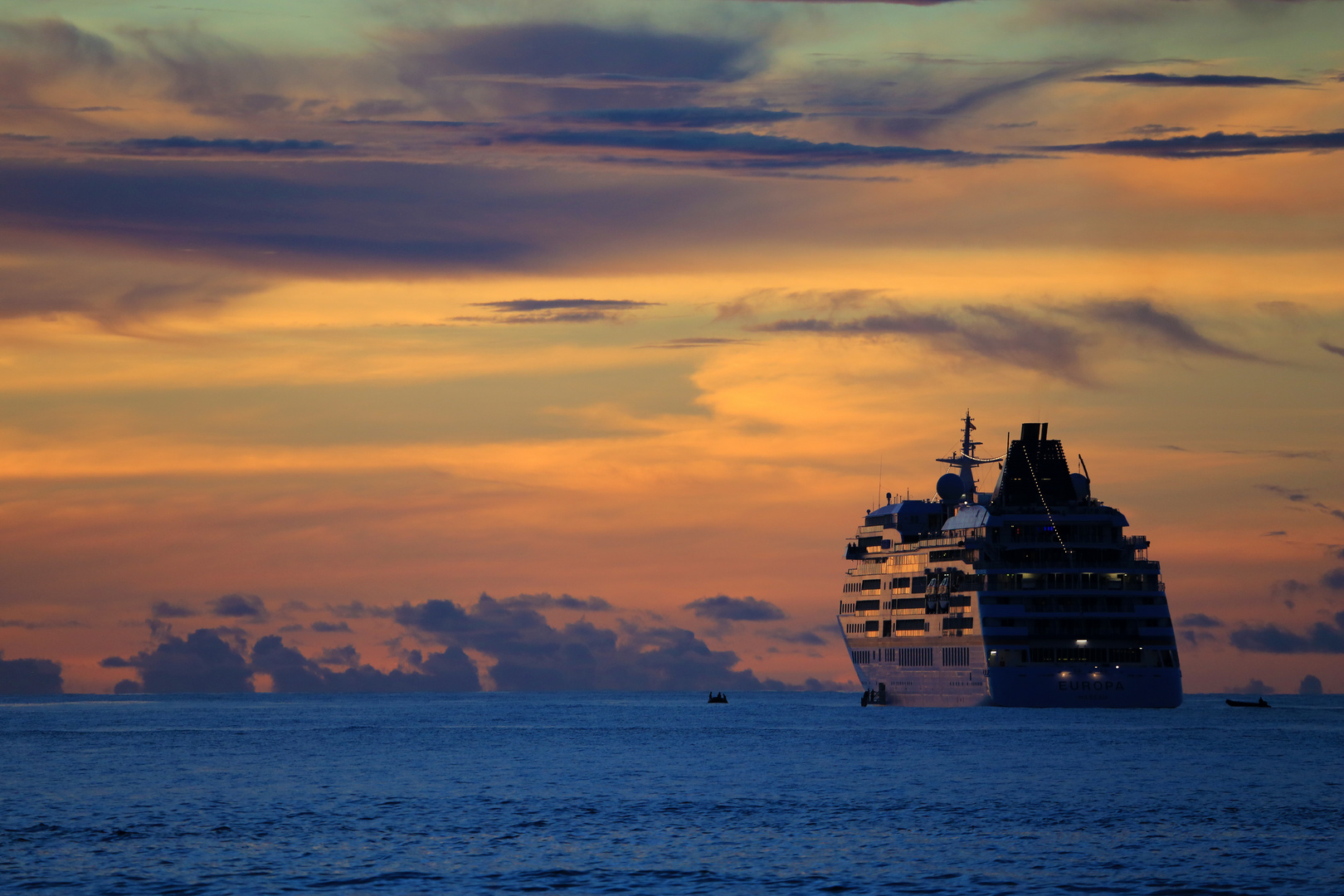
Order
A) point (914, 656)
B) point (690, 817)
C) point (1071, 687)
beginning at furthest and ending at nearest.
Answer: point (914, 656)
point (1071, 687)
point (690, 817)

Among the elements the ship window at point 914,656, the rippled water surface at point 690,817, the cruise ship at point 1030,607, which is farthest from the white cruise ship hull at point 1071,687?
the rippled water surface at point 690,817

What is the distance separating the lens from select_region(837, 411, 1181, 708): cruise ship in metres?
158

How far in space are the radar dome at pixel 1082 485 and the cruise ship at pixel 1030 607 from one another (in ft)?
0.42

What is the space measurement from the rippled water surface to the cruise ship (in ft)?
80.2

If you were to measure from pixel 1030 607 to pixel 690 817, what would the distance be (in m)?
94.5

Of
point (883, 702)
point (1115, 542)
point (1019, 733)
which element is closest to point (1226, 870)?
Result: point (1019, 733)

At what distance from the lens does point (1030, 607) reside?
162 m

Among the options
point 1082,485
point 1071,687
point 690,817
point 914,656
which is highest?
point 1082,485

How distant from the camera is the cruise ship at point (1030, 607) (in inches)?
6240

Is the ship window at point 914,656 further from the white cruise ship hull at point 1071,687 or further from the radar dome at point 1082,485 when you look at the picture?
the radar dome at point 1082,485

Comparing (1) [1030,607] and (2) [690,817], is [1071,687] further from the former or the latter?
(2) [690,817]

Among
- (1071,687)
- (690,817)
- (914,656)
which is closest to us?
(690,817)

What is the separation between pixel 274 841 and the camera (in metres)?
64.4

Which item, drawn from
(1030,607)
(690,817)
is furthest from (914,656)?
(690,817)
